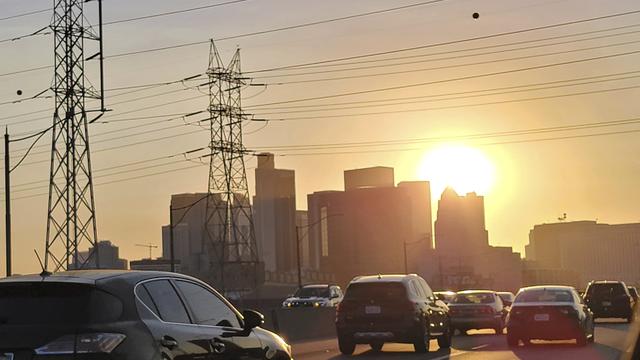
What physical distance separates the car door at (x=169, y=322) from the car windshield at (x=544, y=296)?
18.7 m

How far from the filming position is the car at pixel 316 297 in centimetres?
5050

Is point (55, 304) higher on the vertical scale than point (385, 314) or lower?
higher

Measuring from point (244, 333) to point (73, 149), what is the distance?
41.8 m

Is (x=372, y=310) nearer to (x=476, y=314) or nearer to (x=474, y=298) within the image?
(x=476, y=314)

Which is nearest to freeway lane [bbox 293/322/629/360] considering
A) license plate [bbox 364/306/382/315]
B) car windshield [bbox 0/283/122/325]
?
license plate [bbox 364/306/382/315]

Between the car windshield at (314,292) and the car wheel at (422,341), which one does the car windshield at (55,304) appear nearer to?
the car wheel at (422,341)

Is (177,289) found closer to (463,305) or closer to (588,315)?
(588,315)

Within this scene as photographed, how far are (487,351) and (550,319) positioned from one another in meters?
2.24

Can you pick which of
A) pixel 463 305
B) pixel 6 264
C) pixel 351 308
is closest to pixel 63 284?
pixel 351 308

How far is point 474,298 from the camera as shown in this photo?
35250 millimetres

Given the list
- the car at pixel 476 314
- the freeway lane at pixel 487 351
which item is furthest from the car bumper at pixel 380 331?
the car at pixel 476 314

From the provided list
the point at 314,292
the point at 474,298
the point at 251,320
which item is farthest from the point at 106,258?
the point at 251,320

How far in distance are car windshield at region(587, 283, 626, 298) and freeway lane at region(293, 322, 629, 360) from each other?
13.4 meters

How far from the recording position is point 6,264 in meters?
47.8
